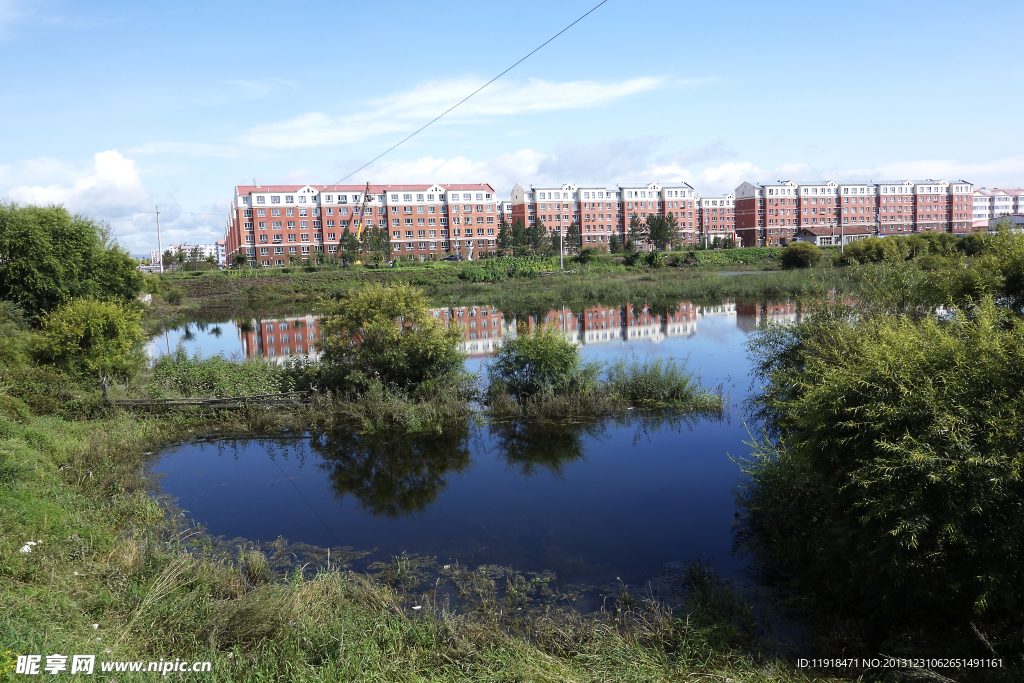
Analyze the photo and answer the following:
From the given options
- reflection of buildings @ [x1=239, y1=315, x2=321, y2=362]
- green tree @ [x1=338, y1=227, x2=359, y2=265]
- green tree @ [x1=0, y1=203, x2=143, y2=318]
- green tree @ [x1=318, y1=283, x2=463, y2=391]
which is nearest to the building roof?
green tree @ [x1=338, y1=227, x2=359, y2=265]

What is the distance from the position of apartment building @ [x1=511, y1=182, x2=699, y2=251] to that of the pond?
7927 cm

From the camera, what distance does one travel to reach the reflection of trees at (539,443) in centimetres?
1130

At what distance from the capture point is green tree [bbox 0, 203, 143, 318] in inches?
751

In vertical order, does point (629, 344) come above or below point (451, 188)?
below

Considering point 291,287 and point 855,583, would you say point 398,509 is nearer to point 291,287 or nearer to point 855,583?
point 855,583

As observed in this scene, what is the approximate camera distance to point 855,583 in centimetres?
565

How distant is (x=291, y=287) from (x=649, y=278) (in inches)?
1129

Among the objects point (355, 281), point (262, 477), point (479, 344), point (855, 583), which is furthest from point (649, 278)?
point (855, 583)

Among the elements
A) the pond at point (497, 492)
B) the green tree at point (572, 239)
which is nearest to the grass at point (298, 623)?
the pond at point (497, 492)

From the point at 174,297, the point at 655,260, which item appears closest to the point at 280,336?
the point at 174,297

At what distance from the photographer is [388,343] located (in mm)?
14148

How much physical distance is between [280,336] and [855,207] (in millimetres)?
90381

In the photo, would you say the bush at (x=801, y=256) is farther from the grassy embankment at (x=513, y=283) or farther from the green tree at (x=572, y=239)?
the green tree at (x=572, y=239)

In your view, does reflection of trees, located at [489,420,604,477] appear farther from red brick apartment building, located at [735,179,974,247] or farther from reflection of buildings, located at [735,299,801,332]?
red brick apartment building, located at [735,179,974,247]
